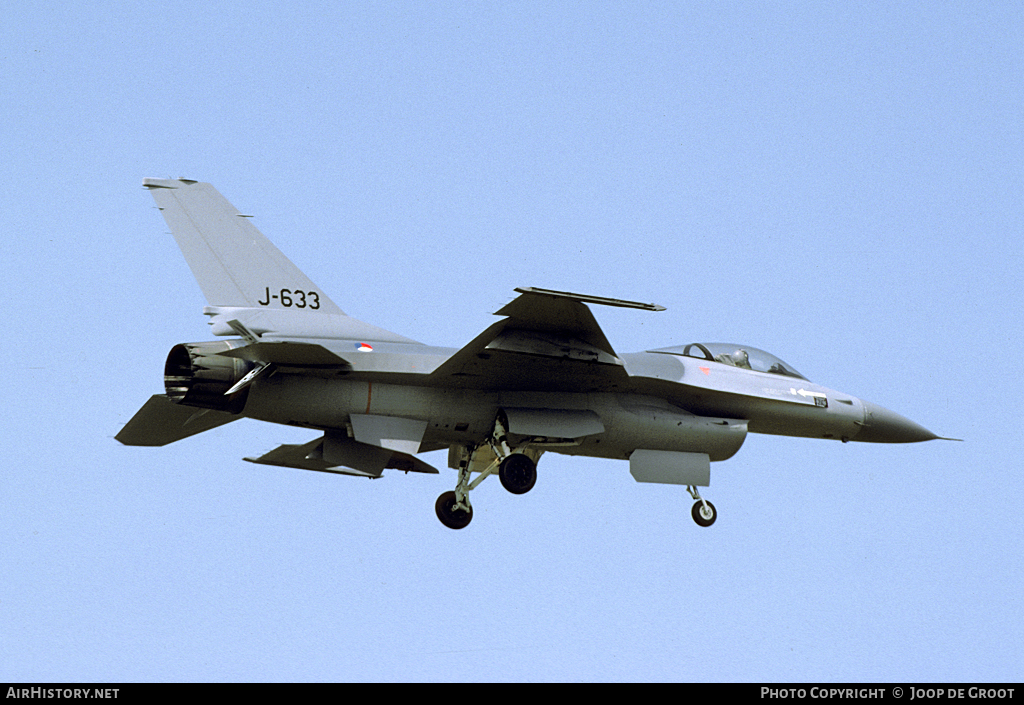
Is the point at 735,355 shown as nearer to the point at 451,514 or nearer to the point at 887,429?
the point at 887,429

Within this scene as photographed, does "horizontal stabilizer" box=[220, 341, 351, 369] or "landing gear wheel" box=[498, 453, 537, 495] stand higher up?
"horizontal stabilizer" box=[220, 341, 351, 369]

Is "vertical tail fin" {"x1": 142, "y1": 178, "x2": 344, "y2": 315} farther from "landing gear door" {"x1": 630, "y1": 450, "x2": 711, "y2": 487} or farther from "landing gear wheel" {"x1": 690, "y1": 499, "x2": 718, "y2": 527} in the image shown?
"landing gear wheel" {"x1": 690, "y1": 499, "x2": 718, "y2": 527}

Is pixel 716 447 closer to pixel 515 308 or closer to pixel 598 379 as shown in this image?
pixel 598 379

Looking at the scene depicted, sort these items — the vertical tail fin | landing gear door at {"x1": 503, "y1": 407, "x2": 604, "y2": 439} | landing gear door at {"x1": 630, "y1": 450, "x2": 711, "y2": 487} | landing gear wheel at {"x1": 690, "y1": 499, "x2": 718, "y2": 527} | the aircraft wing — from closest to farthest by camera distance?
the aircraft wing, the vertical tail fin, landing gear door at {"x1": 503, "y1": 407, "x2": 604, "y2": 439}, landing gear door at {"x1": 630, "y1": 450, "x2": 711, "y2": 487}, landing gear wheel at {"x1": 690, "y1": 499, "x2": 718, "y2": 527}

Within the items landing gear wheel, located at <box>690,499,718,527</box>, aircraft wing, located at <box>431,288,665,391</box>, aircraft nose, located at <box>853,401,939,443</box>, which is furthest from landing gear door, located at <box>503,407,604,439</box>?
aircraft nose, located at <box>853,401,939,443</box>

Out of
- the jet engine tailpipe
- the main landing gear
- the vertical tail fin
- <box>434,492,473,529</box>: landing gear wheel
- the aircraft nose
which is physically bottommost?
<box>434,492,473,529</box>: landing gear wheel

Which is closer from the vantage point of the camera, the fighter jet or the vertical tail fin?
the fighter jet

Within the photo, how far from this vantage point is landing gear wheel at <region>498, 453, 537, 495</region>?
57.3 ft

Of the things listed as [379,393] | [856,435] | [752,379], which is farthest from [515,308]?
[856,435]

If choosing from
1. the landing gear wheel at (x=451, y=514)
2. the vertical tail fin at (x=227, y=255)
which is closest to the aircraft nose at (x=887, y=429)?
the landing gear wheel at (x=451, y=514)

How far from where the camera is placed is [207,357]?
621 inches

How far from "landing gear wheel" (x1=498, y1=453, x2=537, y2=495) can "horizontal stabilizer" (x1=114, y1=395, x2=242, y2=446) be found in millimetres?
3825
